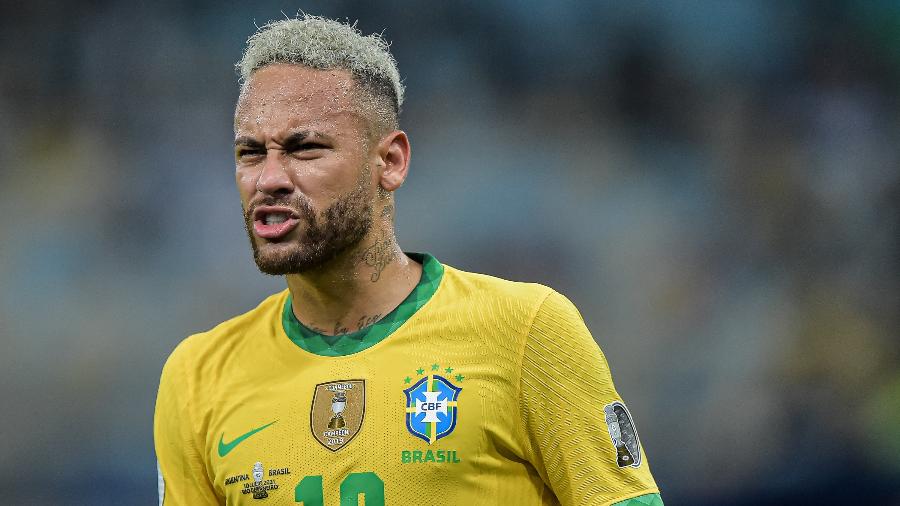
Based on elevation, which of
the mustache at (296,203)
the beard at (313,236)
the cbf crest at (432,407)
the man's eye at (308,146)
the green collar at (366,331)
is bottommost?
the cbf crest at (432,407)

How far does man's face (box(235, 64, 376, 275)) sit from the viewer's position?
245 centimetres

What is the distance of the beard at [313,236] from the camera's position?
8.04 feet

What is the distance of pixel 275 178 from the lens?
243cm

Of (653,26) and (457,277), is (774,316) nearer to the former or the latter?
(653,26)

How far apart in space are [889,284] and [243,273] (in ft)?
10.4

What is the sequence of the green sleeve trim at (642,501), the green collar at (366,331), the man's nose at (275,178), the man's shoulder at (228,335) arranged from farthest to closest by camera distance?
1. the man's shoulder at (228,335)
2. the green collar at (366,331)
3. the man's nose at (275,178)
4. the green sleeve trim at (642,501)

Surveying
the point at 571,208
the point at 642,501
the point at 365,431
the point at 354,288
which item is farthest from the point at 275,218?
the point at 571,208

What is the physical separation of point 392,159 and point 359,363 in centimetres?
52

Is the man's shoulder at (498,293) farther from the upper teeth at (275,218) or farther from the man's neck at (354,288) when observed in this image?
the upper teeth at (275,218)

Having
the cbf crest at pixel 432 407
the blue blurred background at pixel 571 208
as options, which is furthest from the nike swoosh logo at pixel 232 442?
the blue blurred background at pixel 571 208

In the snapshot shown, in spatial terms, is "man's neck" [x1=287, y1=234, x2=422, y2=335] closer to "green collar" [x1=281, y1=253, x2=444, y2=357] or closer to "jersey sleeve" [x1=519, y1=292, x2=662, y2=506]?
"green collar" [x1=281, y1=253, x2=444, y2=357]

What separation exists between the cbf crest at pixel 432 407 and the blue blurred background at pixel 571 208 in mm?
2757

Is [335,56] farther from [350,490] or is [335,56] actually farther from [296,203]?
[350,490]

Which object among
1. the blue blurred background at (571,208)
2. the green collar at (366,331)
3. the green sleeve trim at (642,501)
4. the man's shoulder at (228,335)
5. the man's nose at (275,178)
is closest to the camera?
the green sleeve trim at (642,501)
